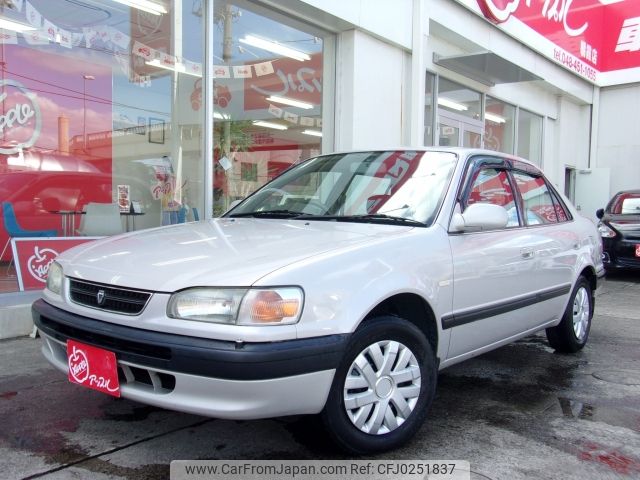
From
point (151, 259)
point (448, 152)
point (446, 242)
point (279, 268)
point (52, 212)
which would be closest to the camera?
point (279, 268)

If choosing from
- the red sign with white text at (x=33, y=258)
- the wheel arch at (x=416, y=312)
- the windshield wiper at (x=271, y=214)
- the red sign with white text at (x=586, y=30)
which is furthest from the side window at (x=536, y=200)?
the red sign with white text at (x=586, y=30)

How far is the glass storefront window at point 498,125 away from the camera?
1236 cm

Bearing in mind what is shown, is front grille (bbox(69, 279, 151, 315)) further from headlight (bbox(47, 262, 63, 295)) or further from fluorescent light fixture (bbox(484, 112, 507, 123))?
fluorescent light fixture (bbox(484, 112, 507, 123))

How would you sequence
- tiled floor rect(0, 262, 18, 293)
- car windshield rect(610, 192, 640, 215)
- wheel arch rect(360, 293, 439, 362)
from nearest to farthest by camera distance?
1. wheel arch rect(360, 293, 439, 362)
2. tiled floor rect(0, 262, 18, 293)
3. car windshield rect(610, 192, 640, 215)

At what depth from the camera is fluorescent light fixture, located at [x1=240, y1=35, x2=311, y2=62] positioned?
7.76m

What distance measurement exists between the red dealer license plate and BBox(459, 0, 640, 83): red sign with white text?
36.1 feet

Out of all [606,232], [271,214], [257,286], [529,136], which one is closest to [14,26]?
[271,214]

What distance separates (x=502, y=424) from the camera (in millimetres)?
3029

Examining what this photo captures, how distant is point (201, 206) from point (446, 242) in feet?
15.8

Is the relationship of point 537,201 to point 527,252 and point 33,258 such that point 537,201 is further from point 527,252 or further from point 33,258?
point 33,258

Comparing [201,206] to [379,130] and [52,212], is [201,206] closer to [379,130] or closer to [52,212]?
[52,212]

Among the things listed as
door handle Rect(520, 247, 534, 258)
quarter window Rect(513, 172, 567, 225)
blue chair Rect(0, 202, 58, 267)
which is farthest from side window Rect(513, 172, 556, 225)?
blue chair Rect(0, 202, 58, 267)

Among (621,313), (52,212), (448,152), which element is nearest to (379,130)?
(621,313)

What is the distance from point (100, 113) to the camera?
719 cm
